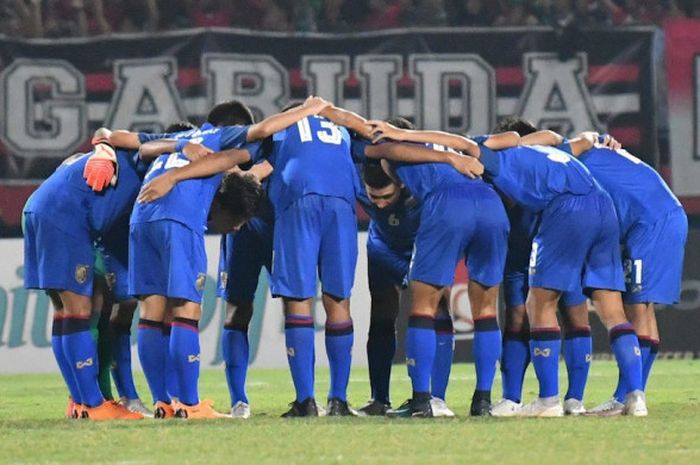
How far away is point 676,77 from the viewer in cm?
1627

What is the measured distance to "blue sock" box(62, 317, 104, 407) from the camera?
30.2 feet

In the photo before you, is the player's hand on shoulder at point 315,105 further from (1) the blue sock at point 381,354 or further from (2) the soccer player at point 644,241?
(2) the soccer player at point 644,241

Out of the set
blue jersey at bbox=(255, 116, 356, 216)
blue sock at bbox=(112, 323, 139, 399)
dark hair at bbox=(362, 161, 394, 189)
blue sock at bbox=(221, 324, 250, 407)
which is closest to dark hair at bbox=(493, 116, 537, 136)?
dark hair at bbox=(362, 161, 394, 189)

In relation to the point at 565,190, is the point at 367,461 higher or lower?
lower

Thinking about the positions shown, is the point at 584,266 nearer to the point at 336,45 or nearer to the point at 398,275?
the point at 398,275

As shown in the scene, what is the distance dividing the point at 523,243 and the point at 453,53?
665cm

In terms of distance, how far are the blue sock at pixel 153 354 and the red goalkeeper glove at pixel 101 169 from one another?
879 mm

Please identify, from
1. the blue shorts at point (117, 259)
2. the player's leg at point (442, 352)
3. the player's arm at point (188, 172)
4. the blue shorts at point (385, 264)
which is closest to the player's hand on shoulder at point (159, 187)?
the player's arm at point (188, 172)

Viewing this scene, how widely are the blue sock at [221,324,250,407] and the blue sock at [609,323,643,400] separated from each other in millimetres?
2164

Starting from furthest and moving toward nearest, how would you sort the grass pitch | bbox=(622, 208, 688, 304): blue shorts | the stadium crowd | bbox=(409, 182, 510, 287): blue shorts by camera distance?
the stadium crowd → bbox=(622, 208, 688, 304): blue shorts → bbox=(409, 182, 510, 287): blue shorts → the grass pitch

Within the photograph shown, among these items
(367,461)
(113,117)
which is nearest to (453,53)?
(113,117)

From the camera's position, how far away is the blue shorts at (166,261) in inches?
349

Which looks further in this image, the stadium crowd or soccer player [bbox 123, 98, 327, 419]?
the stadium crowd

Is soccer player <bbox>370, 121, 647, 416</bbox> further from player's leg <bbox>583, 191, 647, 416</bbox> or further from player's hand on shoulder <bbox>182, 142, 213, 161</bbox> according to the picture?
player's hand on shoulder <bbox>182, 142, 213, 161</bbox>
